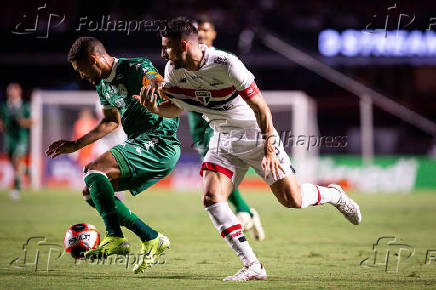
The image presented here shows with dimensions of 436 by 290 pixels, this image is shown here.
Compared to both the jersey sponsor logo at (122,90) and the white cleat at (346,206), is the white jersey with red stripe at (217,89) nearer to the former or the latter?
the jersey sponsor logo at (122,90)

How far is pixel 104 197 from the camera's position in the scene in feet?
18.5

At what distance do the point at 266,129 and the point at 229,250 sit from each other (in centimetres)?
245

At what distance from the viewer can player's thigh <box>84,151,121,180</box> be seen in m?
5.77

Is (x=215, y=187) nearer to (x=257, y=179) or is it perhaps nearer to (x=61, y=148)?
(x=61, y=148)

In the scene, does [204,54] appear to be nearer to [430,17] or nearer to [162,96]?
[162,96]

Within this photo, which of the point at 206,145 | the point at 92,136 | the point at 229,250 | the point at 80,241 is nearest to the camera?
the point at 80,241

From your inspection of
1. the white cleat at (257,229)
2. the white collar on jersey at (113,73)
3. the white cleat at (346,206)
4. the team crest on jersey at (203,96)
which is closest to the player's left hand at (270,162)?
the team crest on jersey at (203,96)

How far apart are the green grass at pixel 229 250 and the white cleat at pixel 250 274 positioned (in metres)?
0.07

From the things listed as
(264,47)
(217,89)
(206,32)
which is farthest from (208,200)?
(264,47)

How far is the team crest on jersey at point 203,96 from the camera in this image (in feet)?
17.9

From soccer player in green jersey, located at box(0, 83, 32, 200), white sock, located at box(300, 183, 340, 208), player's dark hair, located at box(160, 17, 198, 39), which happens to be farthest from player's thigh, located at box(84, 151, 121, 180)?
soccer player in green jersey, located at box(0, 83, 32, 200)

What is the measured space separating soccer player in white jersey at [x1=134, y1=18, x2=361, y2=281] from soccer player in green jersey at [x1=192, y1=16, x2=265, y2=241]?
6.82ft

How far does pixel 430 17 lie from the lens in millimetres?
21719

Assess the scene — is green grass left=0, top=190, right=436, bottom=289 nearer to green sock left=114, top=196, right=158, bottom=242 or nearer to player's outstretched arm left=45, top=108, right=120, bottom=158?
green sock left=114, top=196, right=158, bottom=242
